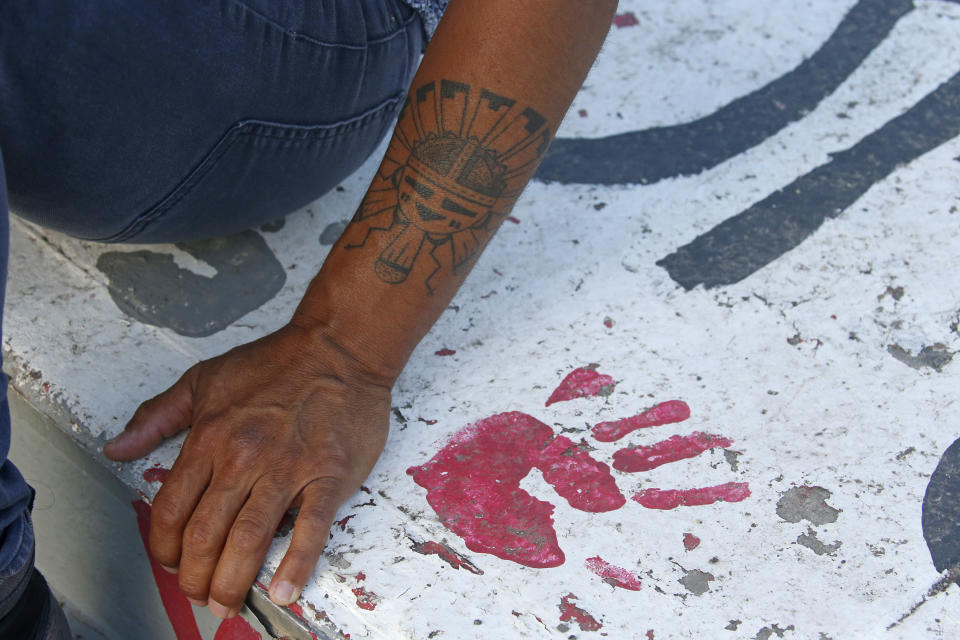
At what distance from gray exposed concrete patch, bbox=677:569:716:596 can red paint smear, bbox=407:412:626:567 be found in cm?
10

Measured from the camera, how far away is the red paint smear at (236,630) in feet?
2.95

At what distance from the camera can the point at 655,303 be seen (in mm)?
1146

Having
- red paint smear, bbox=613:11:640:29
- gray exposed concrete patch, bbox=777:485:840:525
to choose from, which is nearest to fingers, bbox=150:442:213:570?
gray exposed concrete patch, bbox=777:485:840:525

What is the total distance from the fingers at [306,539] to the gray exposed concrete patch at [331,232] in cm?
44

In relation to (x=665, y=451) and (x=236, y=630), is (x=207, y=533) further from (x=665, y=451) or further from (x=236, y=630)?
(x=665, y=451)

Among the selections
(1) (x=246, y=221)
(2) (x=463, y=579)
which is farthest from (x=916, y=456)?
(1) (x=246, y=221)

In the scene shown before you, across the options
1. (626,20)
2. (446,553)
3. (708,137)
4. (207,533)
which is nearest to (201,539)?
(207,533)

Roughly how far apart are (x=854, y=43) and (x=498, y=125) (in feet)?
3.18

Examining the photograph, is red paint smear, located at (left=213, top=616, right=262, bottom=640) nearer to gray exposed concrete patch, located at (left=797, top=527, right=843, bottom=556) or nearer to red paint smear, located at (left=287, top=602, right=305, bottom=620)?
red paint smear, located at (left=287, top=602, right=305, bottom=620)

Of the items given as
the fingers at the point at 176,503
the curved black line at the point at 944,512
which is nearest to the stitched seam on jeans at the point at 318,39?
the fingers at the point at 176,503

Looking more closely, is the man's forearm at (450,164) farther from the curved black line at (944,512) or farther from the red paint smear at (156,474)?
the curved black line at (944,512)

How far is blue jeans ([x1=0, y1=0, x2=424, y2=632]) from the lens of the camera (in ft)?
2.66

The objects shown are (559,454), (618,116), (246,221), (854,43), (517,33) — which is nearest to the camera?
(517,33)

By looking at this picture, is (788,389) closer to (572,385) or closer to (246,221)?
(572,385)
